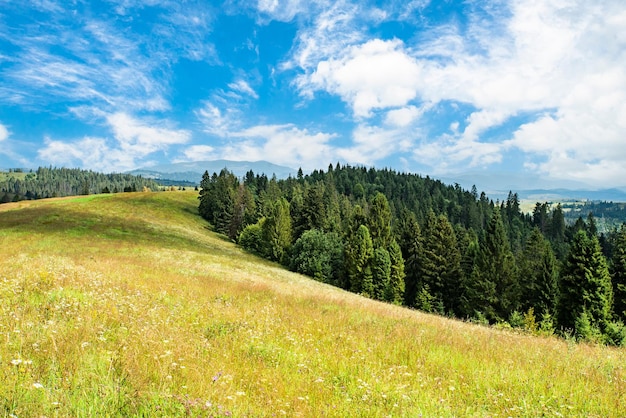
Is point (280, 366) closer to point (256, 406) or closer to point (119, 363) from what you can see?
point (256, 406)

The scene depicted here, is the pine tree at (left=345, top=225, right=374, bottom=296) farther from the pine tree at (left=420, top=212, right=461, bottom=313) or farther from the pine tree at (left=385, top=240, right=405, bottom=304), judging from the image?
the pine tree at (left=420, top=212, right=461, bottom=313)

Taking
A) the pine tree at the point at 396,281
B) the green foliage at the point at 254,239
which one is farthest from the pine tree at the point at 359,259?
the green foliage at the point at 254,239

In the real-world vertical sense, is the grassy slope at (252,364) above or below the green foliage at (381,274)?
above

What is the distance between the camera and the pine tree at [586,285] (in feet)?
138

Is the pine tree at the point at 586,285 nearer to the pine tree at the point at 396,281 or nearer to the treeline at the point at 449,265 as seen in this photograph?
the treeline at the point at 449,265

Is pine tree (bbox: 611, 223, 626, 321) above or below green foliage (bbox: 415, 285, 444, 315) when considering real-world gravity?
above

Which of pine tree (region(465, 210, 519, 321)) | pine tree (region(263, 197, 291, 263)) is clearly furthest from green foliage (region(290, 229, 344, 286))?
pine tree (region(465, 210, 519, 321))

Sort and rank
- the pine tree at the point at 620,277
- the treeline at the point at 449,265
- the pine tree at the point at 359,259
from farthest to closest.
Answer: the pine tree at the point at 359,259 < the pine tree at the point at 620,277 < the treeline at the point at 449,265

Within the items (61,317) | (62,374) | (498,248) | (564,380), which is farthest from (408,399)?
(498,248)

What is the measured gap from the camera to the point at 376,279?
6194cm

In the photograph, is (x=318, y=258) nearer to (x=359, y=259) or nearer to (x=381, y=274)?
(x=359, y=259)

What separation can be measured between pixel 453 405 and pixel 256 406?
3366 millimetres

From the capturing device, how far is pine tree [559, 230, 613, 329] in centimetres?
4216

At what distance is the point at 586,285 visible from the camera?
4316cm
